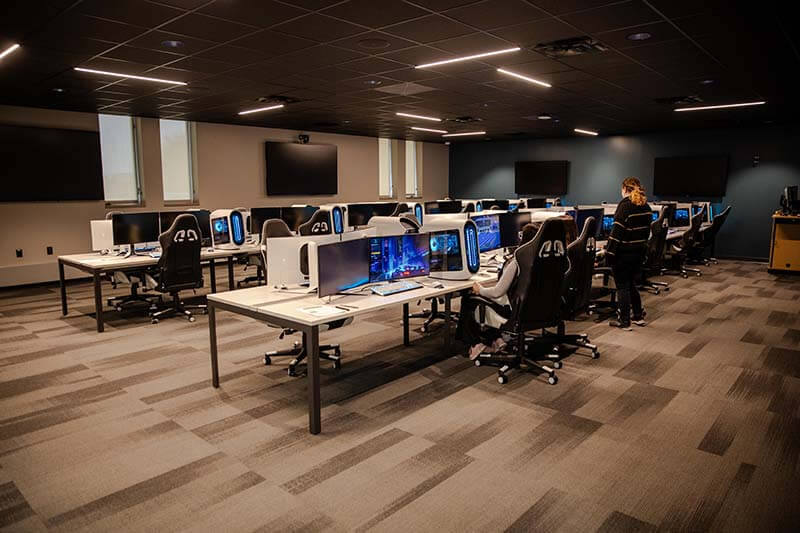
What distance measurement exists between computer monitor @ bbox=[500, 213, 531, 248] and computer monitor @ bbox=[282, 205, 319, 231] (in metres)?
3.46

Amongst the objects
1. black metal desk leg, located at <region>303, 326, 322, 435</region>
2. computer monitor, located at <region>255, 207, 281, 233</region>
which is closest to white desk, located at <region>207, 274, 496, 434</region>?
black metal desk leg, located at <region>303, 326, 322, 435</region>

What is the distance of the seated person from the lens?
4.07 meters

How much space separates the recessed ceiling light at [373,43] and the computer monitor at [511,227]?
84.4 inches

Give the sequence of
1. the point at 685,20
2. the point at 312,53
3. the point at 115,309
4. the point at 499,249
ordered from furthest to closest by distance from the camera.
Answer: the point at 115,309
the point at 499,249
the point at 312,53
the point at 685,20

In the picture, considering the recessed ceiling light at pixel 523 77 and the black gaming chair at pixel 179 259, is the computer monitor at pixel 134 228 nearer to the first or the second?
the black gaming chair at pixel 179 259

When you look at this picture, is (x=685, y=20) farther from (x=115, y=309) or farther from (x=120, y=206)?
(x=120, y=206)

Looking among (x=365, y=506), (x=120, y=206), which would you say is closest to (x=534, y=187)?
(x=120, y=206)

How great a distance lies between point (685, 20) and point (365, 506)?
14.1ft

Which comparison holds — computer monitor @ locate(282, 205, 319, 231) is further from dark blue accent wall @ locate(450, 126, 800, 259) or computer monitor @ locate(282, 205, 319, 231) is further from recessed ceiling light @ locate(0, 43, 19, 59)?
dark blue accent wall @ locate(450, 126, 800, 259)

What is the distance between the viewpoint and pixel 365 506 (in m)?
2.62

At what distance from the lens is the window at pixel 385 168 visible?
1473 cm

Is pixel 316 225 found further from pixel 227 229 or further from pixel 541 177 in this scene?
pixel 541 177

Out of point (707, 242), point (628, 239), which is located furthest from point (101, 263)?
point (707, 242)

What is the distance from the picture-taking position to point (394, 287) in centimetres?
418
